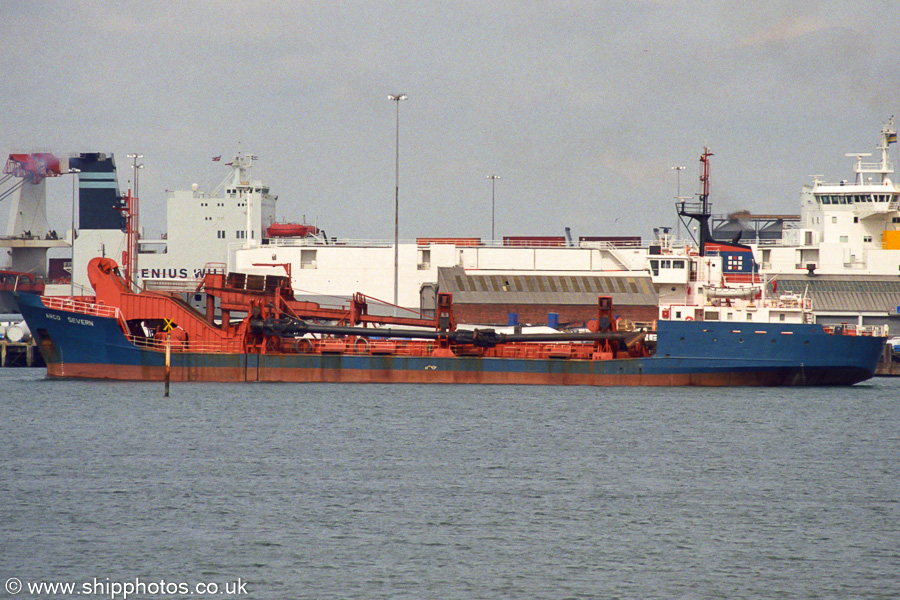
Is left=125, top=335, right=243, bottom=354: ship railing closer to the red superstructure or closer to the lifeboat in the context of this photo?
the red superstructure

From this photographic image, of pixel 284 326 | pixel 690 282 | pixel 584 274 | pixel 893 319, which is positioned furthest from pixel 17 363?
pixel 893 319

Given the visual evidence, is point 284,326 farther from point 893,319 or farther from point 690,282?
point 893,319

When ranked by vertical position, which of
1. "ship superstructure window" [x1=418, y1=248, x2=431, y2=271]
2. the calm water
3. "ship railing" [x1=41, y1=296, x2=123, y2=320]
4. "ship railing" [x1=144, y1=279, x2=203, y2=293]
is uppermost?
"ship superstructure window" [x1=418, y1=248, x2=431, y2=271]

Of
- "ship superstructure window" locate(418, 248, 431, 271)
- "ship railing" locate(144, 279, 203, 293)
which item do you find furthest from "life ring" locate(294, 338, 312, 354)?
"ship railing" locate(144, 279, 203, 293)

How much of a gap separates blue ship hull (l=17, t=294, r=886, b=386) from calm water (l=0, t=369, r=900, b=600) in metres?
3.27

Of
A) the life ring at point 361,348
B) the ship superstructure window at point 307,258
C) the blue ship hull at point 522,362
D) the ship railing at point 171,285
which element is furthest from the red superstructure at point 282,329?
the ship railing at point 171,285

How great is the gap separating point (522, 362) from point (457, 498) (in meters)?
21.2

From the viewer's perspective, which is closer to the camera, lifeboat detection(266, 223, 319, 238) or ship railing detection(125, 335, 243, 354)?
ship railing detection(125, 335, 243, 354)

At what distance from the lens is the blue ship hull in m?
42.1

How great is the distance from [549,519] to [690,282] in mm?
27279

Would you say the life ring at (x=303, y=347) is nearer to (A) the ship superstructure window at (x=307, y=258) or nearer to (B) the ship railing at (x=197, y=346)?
(B) the ship railing at (x=197, y=346)

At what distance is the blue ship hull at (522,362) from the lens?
42.1m

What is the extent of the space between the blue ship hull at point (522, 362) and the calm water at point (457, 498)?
3269mm

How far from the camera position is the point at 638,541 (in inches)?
803
